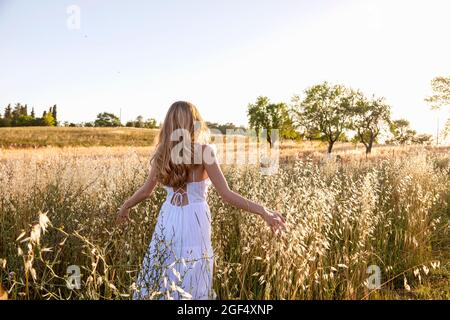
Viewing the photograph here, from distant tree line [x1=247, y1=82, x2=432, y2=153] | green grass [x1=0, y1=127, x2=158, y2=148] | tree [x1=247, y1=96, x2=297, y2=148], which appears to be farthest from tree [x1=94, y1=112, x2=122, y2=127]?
distant tree line [x1=247, y1=82, x2=432, y2=153]

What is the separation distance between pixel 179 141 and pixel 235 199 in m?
0.64

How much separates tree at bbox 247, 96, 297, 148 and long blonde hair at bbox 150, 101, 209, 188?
128 feet

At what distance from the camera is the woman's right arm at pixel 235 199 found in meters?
2.54

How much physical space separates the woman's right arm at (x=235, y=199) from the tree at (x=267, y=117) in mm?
38996

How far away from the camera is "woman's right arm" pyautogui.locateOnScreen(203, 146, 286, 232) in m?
2.54

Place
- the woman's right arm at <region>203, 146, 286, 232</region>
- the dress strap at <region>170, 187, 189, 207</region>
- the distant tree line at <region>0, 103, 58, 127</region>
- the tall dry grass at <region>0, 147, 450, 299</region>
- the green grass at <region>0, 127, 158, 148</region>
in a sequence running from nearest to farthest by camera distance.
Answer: the woman's right arm at <region>203, 146, 286, 232</region>
the tall dry grass at <region>0, 147, 450, 299</region>
the dress strap at <region>170, 187, 189, 207</region>
the green grass at <region>0, 127, 158, 148</region>
the distant tree line at <region>0, 103, 58, 127</region>

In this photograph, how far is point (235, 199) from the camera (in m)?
2.72

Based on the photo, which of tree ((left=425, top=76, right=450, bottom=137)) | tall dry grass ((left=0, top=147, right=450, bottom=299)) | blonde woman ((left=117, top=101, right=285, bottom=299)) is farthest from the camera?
tree ((left=425, top=76, right=450, bottom=137))

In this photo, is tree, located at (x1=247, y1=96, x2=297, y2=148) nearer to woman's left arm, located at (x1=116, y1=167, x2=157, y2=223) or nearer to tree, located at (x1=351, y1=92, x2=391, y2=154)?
tree, located at (x1=351, y1=92, x2=391, y2=154)

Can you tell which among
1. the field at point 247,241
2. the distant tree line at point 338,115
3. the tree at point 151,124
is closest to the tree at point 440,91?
the distant tree line at point 338,115
